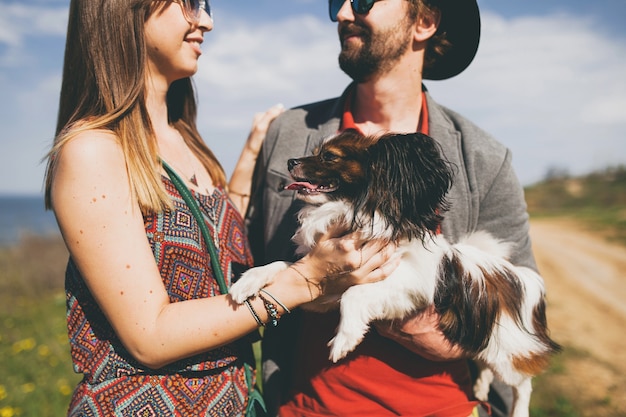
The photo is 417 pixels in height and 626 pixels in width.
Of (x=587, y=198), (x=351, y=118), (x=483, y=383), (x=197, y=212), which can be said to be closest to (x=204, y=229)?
(x=197, y=212)

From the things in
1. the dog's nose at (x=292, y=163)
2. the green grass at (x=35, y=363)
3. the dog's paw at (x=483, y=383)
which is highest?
the dog's nose at (x=292, y=163)

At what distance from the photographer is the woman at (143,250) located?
5.72 feet

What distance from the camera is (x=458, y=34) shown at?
300cm

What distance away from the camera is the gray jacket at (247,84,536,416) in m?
2.51

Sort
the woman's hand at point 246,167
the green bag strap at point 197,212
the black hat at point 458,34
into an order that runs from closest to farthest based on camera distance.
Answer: the green bag strap at point 197,212, the woman's hand at point 246,167, the black hat at point 458,34

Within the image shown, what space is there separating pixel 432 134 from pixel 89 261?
5.90 ft

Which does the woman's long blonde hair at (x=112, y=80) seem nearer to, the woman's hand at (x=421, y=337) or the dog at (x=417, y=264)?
the dog at (x=417, y=264)

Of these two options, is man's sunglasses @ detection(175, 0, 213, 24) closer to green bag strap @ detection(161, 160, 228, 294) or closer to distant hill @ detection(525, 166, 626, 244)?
green bag strap @ detection(161, 160, 228, 294)

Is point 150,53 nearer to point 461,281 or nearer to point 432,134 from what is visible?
point 432,134

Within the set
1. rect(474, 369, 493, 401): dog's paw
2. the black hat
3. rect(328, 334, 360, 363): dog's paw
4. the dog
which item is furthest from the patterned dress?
the black hat

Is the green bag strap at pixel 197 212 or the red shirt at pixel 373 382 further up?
the green bag strap at pixel 197 212

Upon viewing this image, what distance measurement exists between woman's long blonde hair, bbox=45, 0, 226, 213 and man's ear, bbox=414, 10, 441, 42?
5.11 feet

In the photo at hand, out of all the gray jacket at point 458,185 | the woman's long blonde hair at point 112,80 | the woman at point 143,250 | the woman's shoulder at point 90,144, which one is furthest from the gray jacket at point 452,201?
the woman's shoulder at point 90,144

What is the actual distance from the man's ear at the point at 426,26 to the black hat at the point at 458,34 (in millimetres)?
63
